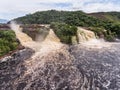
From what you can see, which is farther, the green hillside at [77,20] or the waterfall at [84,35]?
the green hillside at [77,20]

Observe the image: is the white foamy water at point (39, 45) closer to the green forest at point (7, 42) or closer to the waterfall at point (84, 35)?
the green forest at point (7, 42)

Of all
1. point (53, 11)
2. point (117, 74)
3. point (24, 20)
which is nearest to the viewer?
point (117, 74)

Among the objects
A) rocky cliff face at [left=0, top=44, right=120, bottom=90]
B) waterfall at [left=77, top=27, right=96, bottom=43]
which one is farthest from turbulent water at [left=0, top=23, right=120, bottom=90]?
waterfall at [left=77, top=27, right=96, bottom=43]

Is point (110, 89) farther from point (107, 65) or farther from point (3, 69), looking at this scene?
point (3, 69)

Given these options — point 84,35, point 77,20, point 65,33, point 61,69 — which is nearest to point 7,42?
point 61,69

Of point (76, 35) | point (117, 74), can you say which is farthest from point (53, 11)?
point (117, 74)

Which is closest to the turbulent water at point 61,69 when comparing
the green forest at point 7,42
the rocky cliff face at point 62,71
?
the rocky cliff face at point 62,71

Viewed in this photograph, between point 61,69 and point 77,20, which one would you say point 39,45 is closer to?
point 61,69

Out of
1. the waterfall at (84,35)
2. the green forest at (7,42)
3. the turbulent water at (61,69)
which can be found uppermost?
the green forest at (7,42)

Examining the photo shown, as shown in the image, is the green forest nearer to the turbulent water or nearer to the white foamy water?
the turbulent water
